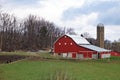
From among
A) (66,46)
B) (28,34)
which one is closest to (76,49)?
(66,46)

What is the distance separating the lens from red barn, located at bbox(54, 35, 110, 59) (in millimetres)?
61750

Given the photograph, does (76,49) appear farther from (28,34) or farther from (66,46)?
(28,34)

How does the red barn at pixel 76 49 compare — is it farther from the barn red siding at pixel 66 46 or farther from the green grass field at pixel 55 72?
the green grass field at pixel 55 72

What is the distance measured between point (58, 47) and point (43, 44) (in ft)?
151

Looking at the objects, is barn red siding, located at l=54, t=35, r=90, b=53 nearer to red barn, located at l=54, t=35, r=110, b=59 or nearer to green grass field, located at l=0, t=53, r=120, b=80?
red barn, located at l=54, t=35, r=110, b=59

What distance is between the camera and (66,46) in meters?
65.9

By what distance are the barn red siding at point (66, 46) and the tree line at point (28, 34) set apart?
23.9 m

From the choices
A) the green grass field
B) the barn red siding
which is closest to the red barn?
the barn red siding

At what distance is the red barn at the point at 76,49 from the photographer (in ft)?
203

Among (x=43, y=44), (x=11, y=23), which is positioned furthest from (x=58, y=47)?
(x=43, y=44)

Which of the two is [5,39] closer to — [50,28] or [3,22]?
[3,22]

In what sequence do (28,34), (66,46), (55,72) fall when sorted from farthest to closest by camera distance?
(28,34)
(66,46)
(55,72)

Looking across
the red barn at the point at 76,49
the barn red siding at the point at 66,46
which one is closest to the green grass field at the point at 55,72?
the red barn at the point at 76,49

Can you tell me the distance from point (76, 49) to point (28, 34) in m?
48.3
